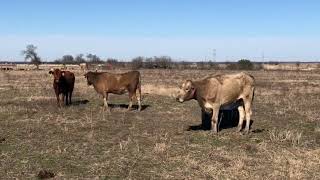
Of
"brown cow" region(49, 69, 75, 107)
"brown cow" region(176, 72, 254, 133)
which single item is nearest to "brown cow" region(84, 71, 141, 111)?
"brown cow" region(49, 69, 75, 107)

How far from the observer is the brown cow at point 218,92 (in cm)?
1579

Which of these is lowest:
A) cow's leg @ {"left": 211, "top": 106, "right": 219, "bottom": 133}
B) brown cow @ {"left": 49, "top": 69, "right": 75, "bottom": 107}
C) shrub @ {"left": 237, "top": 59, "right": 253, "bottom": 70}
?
shrub @ {"left": 237, "top": 59, "right": 253, "bottom": 70}

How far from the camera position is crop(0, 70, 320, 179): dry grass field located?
10.9 meters

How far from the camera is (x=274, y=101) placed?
26.1 metres

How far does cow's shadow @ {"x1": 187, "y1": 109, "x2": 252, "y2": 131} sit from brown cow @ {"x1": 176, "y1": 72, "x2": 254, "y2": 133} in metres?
0.95

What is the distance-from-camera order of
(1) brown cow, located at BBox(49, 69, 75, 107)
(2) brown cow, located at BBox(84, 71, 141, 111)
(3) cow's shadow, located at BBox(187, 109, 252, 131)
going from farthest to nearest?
(1) brown cow, located at BBox(49, 69, 75, 107) → (2) brown cow, located at BBox(84, 71, 141, 111) → (3) cow's shadow, located at BBox(187, 109, 252, 131)

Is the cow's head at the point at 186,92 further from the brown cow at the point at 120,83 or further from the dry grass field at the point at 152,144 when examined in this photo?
the brown cow at the point at 120,83

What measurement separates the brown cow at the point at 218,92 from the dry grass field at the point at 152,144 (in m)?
0.82

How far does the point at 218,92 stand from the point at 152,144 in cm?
323

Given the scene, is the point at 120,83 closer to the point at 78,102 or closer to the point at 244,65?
the point at 78,102

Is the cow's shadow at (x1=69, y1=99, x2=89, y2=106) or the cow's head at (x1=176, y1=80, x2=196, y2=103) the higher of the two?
the cow's head at (x1=176, y1=80, x2=196, y2=103)

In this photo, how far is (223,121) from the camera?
18.5 meters

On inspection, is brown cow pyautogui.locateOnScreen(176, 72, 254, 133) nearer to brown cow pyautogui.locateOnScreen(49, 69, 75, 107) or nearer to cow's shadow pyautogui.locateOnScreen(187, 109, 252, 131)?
cow's shadow pyautogui.locateOnScreen(187, 109, 252, 131)

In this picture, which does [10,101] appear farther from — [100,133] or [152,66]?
[152,66]
